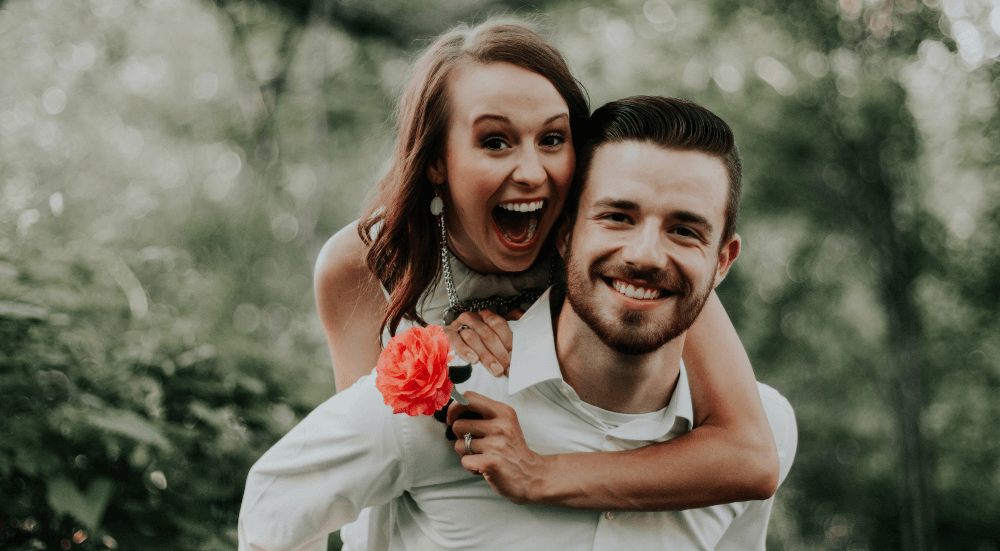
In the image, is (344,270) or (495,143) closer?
(495,143)

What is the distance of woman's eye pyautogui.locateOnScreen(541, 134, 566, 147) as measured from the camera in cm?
250

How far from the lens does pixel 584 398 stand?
2.40m

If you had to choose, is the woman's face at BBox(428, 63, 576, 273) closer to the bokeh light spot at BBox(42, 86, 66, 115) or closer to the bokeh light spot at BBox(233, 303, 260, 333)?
the bokeh light spot at BBox(233, 303, 260, 333)

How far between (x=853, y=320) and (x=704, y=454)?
1065 cm

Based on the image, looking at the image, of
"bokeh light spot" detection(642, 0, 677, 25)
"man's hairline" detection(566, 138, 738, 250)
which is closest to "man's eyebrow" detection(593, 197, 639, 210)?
"man's hairline" detection(566, 138, 738, 250)

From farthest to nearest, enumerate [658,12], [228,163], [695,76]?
[658,12], [228,163], [695,76]

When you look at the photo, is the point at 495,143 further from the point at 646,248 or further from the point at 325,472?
the point at 325,472

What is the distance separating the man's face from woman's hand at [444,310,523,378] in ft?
0.99

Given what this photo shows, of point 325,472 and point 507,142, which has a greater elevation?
point 507,142

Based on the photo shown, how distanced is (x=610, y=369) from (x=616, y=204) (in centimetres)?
48

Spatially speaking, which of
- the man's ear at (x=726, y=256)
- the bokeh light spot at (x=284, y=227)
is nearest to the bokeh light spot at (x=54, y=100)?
the bokeh light spot at (x=284, y=227)

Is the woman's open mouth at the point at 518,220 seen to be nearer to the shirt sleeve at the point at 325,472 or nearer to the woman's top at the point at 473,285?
the woman's top at the point at 473,285

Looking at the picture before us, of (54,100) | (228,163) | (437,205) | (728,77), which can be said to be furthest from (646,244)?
(228,163)

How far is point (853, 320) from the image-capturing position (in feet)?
39.2
